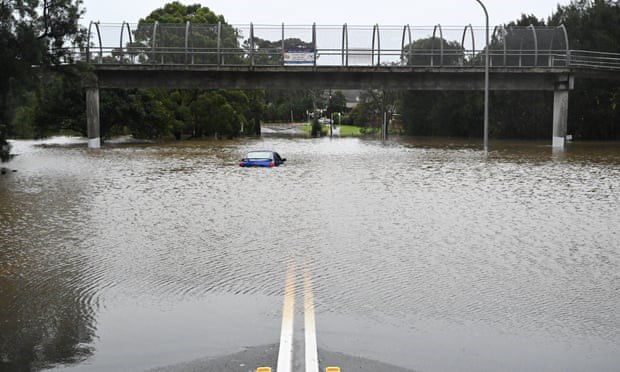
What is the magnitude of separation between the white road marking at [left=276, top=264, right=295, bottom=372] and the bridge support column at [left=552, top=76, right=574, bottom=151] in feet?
145

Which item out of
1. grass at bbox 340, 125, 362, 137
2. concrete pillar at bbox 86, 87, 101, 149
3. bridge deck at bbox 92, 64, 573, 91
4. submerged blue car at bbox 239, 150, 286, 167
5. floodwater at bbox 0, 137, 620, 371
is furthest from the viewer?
grass at bbox 340, 125, 362, 137

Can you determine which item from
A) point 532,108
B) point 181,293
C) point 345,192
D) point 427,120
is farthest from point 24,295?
point 427,120

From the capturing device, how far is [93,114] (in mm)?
51094

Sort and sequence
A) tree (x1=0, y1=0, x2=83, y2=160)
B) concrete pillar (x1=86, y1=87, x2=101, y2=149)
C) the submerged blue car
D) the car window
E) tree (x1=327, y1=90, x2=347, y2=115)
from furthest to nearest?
tree (x1=327, y1=90, x2=347, y2=115) → concrete pillar (x1=86, y1=87, x2=101, y2=149) → the car window → the submerged blue car → tree (x1=0, y1=0, x2=83, y2=160)

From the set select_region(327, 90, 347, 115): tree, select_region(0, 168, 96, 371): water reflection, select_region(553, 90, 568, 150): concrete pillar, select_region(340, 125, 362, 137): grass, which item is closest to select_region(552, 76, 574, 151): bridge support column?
select_region(553, 90, 568, 150): concrete pillar

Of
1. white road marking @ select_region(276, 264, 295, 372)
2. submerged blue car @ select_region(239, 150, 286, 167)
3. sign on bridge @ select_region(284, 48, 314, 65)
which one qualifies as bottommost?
submerged blue car @ select_region(239, 150, 286, 167)

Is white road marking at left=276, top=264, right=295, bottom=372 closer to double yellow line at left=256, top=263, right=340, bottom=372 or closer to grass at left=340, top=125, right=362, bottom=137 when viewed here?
double yellow line at left=256, top=263, right=340, bottom=372

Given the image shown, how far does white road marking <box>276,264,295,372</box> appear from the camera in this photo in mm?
6116

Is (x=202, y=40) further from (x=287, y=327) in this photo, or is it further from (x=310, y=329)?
(x=310, y=329)

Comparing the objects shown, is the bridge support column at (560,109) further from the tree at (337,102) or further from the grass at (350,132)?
the tree at (337,102)

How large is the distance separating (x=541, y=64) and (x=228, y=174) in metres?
31.2

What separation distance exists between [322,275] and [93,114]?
4406 cm

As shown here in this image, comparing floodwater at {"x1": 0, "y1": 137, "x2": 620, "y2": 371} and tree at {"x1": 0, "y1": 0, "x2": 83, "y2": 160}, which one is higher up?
tree at {"x1": 0, "y1": 0, "x2": 83, "y2": 160}

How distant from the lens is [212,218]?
51.6ft
